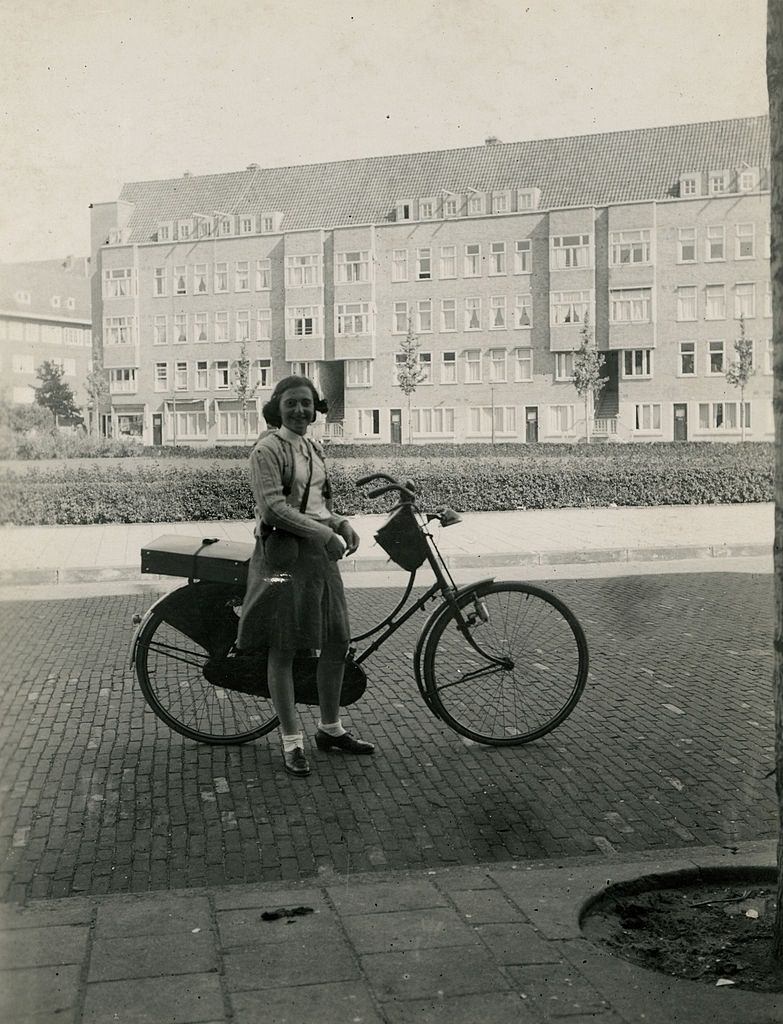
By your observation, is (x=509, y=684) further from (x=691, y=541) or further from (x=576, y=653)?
(x=691, y=541)

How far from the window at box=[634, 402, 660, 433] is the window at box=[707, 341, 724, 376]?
1.73 m

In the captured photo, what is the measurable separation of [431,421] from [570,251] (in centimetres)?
257

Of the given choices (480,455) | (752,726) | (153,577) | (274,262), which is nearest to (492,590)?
(752,726)

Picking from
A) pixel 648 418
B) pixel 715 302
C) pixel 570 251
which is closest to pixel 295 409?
pixel 570 251

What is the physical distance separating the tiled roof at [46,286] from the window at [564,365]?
5.69 meters

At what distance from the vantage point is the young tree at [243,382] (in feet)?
28.7

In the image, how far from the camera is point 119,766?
5.02 metres

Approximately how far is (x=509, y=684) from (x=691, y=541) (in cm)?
872

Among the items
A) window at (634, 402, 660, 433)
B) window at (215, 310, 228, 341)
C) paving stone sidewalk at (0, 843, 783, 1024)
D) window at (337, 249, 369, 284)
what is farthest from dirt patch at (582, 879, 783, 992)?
window at (634, 402, 660, 433)

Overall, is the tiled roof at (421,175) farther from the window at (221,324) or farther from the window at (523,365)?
the window at (523,365)

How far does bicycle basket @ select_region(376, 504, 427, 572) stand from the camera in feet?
17.4

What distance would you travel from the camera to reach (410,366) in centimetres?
994

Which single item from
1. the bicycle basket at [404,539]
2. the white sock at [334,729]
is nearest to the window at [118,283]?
the bicycle basket at [404,539]

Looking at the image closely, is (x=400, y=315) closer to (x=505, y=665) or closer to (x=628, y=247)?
(x=505, y=665)
